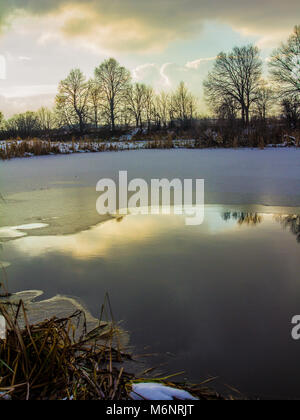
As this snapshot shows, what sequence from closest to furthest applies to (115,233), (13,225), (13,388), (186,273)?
(13,388) < (186,273) < (115,233) < (13,225)

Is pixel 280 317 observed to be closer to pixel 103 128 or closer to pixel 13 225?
pixel 13 225

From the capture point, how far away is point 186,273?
2.20 m

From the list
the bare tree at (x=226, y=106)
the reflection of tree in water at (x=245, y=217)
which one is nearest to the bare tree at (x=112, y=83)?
the bare tree at (x=226, y=106)

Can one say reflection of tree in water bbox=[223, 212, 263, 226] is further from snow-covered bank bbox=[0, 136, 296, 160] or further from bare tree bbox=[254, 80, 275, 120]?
bare tree bbox=[254, 80, 275, 120]

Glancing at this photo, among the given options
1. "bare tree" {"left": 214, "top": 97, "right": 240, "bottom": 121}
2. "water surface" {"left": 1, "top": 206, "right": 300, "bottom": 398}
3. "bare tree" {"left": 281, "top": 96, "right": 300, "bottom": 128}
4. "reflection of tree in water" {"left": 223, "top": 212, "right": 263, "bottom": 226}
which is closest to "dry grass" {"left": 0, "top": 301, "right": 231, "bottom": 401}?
"water surface" {"left": 1, "top": 206, "right": 300, "bottom": 398}

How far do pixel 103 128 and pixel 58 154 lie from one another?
24327 millimetres

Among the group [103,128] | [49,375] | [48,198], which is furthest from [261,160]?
[103,128]

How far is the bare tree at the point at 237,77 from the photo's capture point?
32.7 metres

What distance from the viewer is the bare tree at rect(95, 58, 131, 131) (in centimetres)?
3754

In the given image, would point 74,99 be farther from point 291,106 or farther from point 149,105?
point 291,106

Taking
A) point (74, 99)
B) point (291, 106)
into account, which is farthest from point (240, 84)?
point (74, 99)

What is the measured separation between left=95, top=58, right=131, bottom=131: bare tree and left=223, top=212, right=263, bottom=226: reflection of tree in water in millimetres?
35157

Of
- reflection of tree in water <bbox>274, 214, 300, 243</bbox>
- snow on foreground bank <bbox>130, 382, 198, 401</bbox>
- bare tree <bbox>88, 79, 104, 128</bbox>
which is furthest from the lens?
bare tree <bbox>88, 79, 104, 128</bbox>

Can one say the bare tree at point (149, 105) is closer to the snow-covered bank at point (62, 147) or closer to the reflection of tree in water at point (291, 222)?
the snow-covered bank at point (62, 147)
